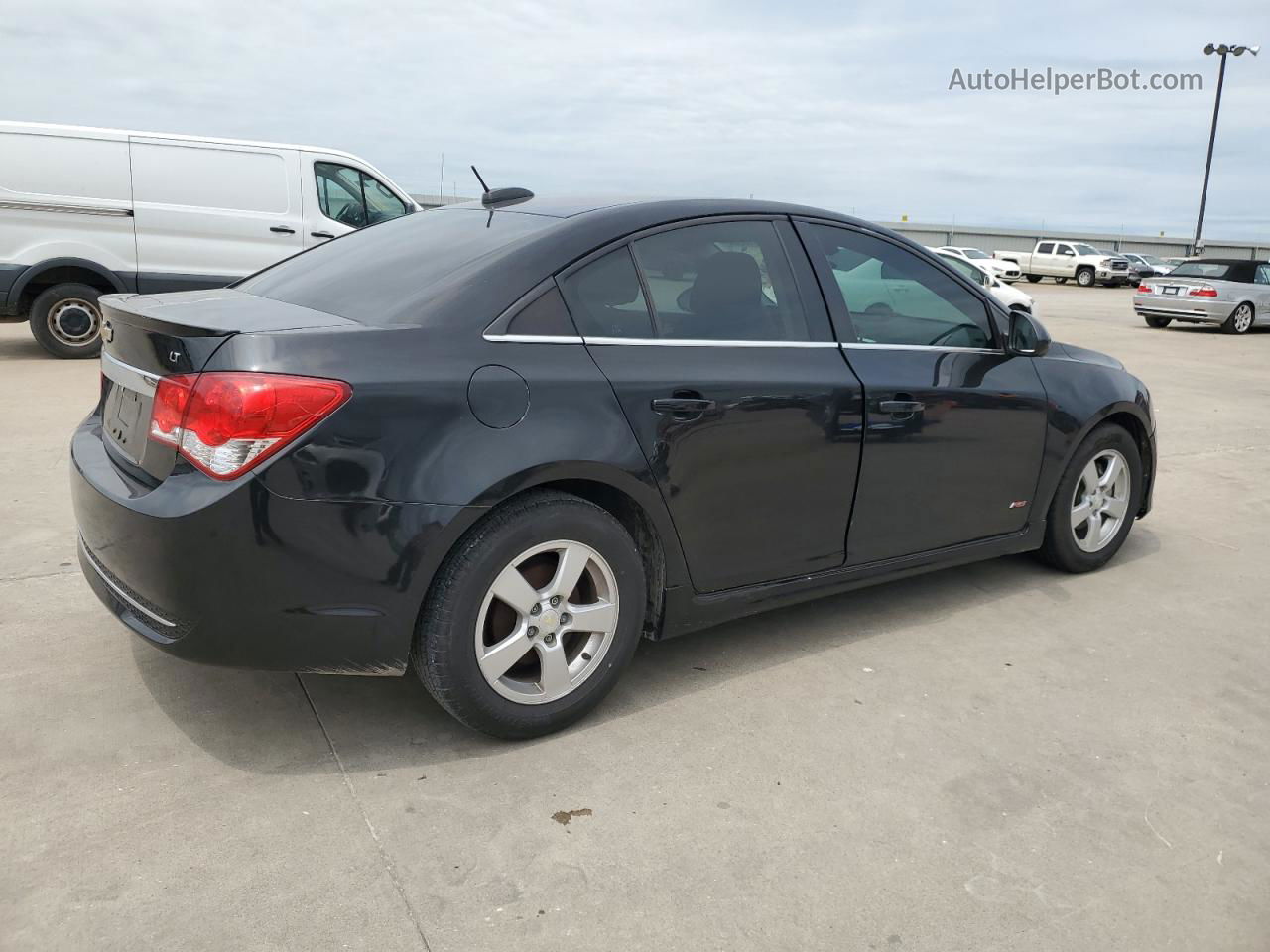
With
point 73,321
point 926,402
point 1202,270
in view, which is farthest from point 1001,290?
point 926,402

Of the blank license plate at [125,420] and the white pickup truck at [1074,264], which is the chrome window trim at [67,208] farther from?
the white pickup truck at [1074,264]

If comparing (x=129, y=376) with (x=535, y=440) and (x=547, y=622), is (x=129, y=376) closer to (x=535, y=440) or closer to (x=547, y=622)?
(x=535, y=440)

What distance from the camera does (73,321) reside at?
9961mm

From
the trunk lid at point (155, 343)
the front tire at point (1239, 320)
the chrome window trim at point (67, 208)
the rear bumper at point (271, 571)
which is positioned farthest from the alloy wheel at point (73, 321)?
the front tire at point (1239, 320)

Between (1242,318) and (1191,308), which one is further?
(1242,318)

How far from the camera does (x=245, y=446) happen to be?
2.67 m

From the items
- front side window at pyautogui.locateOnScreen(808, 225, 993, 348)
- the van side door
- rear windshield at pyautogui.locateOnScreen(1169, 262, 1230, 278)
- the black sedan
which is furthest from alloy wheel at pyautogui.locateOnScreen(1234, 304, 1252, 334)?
front side window at pyautogui.locateOnScreen(808, 225, 993, 348)

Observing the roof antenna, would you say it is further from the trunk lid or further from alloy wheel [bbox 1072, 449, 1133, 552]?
alloy wheel [bbox 1072, 449, 1133, 552]

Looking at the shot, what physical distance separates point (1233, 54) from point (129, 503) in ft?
153

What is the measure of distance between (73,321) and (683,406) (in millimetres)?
8588

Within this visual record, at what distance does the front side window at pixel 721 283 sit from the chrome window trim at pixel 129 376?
1432 millimetres

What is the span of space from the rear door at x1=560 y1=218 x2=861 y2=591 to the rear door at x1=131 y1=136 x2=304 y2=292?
7.87 meters

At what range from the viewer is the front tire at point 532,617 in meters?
2.91

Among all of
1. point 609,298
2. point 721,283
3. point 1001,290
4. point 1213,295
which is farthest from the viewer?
point 1001,290
